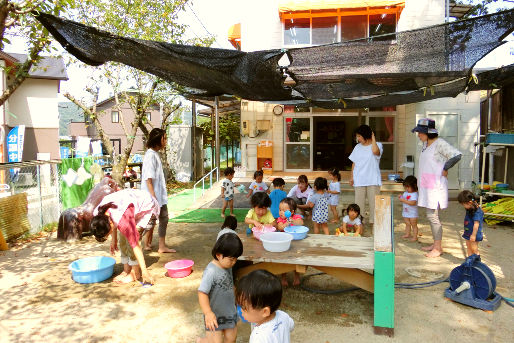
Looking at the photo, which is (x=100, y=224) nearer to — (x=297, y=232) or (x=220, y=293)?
(x=220, y=293)

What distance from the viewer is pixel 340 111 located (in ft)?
37.6

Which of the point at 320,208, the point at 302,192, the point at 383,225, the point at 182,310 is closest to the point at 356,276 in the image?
the point at 383,225

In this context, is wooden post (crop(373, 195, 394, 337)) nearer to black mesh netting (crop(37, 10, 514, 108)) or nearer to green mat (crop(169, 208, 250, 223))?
black mesh netting (crop(37, 10, 514, 108))

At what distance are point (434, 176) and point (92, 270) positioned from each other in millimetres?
4460

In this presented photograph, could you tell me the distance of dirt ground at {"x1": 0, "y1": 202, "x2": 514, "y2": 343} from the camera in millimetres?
2982

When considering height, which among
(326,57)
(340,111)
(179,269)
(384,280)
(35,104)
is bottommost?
(179,269)

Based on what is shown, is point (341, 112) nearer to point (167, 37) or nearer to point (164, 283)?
point (167, 37)

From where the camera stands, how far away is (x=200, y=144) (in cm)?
1566

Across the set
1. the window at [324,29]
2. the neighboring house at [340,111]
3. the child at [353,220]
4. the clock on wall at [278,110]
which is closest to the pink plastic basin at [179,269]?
the child at [353,220]

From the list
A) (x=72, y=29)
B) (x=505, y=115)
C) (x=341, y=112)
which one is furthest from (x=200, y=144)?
(x=72, y=29)

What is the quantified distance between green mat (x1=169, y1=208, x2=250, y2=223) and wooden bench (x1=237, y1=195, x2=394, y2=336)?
383 centimetres

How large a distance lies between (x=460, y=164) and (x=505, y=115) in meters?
2.14

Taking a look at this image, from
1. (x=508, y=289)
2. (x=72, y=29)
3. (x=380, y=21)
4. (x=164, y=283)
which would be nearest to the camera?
(x=72, y=29)

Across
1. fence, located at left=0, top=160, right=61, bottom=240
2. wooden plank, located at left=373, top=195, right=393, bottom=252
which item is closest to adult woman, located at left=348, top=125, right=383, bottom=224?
wooden plank, located at left=373, top=195, right=393, bottom=252
